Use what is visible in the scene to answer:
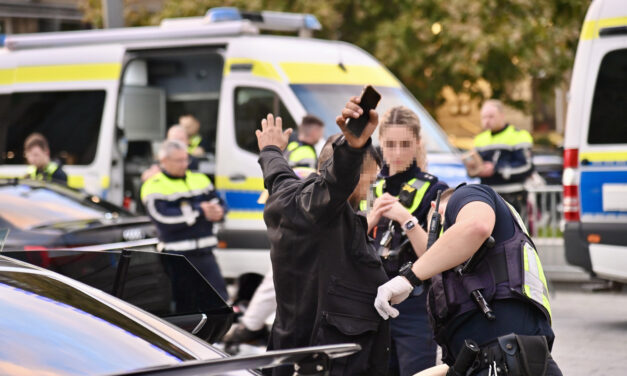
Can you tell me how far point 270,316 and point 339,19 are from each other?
1364 cm

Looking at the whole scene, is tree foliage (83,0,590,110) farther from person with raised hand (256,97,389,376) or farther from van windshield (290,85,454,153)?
person with raised hand (256,97,389,376)

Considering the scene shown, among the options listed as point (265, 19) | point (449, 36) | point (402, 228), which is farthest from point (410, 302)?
point (449, 36)

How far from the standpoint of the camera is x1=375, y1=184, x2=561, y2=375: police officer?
377 centimetres

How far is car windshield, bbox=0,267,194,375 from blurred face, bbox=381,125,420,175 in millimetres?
2138

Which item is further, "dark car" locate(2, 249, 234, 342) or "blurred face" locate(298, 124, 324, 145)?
"blurred face" locate(298, 124, 324, 145)

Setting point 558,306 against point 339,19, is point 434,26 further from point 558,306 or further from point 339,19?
point 558,306

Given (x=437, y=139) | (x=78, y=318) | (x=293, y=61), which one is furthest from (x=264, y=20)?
(x=78, y=318)

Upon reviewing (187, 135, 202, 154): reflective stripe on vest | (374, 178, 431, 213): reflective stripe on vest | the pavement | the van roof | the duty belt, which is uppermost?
the van roof

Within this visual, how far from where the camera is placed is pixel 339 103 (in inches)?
404

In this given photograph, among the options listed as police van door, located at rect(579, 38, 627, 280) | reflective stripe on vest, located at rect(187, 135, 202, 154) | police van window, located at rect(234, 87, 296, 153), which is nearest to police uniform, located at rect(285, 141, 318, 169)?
police van window, located at rect(234, 87, 296, 153)

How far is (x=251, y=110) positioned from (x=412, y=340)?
5.52 meters

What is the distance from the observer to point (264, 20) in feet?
38.2

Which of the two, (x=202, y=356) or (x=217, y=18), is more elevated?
(x=217, y=18)

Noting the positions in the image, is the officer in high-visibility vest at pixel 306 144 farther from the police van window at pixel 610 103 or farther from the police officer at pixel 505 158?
the police officer at pixel 505 158
